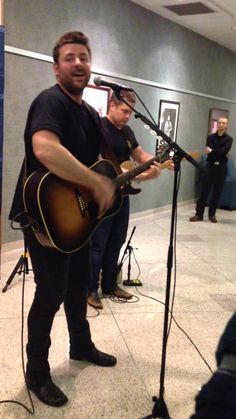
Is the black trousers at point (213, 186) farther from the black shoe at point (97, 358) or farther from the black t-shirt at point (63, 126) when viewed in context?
the black t-shirt at point (63, 126)

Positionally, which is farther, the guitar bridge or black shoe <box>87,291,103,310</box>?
black shoe <box>87,291,103,310</box>

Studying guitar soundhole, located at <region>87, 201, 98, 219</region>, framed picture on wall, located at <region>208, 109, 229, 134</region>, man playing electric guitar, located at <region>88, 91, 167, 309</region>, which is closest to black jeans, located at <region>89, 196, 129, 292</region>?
man playing electric guitar, located at <region>88, 91, 167, 309</region>

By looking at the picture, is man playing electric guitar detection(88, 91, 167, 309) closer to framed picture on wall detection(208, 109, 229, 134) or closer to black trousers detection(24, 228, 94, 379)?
black trousers detection(24, 228, 94, 379)

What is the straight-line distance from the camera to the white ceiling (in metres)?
4.77

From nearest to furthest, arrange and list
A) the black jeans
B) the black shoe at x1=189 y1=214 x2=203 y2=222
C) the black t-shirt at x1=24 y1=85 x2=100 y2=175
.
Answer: the black t-shirt at x1=24 y1=85 x2=100 y2=175 < the black jeans < the black shoe at x1=189 y1=214 x2=203 y2=222

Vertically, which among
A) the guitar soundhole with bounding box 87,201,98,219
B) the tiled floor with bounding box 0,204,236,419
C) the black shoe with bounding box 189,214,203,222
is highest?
the guitar soundhole with bounding box 87,201,98,219

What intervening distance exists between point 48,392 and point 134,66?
13.7 ft

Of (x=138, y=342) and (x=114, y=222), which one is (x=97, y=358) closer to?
(x=138, y=342)

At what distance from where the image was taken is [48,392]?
5.90 feet

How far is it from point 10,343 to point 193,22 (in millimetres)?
5033

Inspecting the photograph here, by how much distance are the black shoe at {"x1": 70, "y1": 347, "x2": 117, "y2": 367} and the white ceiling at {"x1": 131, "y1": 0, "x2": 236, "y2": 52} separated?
418 cm

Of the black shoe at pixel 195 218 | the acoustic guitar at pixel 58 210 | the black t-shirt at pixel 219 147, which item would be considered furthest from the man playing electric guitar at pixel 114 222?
the black t-shirt at pixel 219 147

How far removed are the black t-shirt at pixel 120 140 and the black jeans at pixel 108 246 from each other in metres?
0.29

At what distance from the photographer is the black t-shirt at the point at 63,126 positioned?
1.54m
